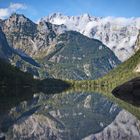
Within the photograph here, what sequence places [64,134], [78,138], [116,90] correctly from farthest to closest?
[116,90]
[64,134]
[78,138]

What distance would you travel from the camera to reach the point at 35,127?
199ft

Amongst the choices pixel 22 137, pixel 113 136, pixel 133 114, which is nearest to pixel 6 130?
pixel 22 137

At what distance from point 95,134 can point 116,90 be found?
126 m

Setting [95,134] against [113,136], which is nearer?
[113,136]

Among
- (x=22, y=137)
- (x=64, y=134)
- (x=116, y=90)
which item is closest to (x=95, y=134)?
(x=64, y=134)

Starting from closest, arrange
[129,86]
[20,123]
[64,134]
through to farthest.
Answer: [64,134], [20,123], [129,86]

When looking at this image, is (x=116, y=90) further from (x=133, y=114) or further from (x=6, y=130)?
(x=6, y=130)

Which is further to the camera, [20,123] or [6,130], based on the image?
[20,123]

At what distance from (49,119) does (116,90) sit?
342 feet

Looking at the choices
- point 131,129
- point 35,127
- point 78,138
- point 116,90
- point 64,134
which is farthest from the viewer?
point 116,90

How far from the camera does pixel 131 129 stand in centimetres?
5662

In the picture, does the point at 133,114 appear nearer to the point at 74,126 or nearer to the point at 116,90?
the point at 74,126

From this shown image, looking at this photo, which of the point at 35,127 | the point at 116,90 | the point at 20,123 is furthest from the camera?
the point at 116,90

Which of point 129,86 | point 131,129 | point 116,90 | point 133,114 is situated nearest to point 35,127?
point 131,129
